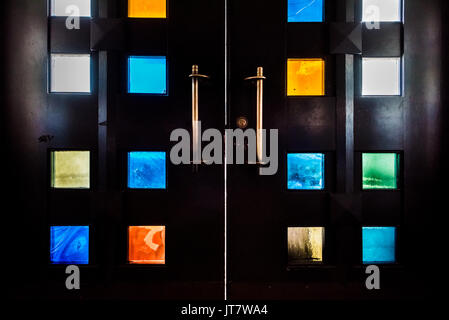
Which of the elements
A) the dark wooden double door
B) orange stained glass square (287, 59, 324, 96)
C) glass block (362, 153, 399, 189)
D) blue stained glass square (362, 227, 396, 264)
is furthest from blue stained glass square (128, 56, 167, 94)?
blue stained glass square (362, 227, 396, 264)

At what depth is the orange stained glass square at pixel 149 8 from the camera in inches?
68.1

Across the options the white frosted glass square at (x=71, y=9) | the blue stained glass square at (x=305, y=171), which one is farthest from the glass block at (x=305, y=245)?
the white frosted glass square at (x=71, y=9)

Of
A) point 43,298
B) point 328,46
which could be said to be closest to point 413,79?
point 328,46

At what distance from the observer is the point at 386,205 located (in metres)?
1.74

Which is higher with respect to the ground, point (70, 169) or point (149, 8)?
point (149, 8)

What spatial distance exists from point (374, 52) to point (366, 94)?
0.29 metres

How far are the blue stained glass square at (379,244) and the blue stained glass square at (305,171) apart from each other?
49cm

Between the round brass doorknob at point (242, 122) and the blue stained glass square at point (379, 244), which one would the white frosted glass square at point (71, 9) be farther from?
the blue stained glass square at point (379, 244)

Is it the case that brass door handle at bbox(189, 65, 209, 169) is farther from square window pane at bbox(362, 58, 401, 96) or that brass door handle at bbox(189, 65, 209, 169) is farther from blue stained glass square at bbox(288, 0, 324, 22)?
square window pane at bbox(362, 58, 401, 96)

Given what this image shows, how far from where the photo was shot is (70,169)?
1.74 meters

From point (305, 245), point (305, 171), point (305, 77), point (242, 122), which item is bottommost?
point (305, 245)

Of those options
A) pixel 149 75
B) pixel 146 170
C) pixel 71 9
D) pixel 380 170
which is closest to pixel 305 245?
pixel 380 170

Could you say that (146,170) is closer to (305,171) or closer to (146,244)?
(146,244)

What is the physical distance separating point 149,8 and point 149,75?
1.53 ft
